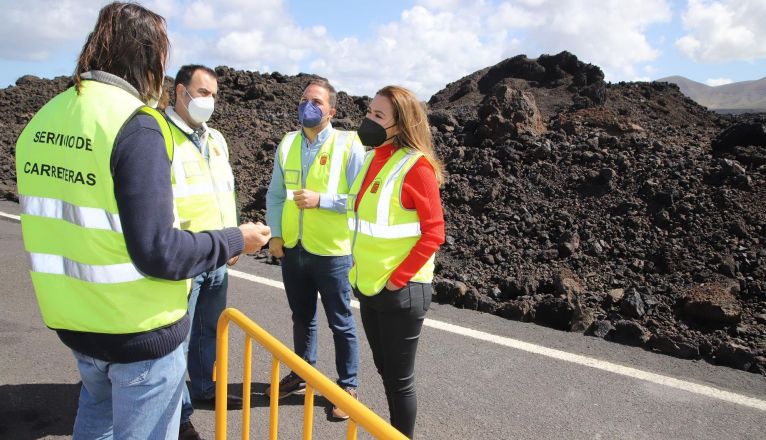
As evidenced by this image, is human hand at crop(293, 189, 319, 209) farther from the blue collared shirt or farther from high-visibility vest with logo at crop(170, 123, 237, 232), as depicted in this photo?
high-visibility vest with logo at crop(170, 123, 237, 232)

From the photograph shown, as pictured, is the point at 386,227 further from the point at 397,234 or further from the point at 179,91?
the point at 179,91

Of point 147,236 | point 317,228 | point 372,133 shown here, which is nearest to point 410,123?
point 372,133

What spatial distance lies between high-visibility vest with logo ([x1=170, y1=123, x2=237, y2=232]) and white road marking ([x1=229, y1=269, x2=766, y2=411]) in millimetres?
2541

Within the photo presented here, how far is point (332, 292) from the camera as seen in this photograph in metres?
3.92

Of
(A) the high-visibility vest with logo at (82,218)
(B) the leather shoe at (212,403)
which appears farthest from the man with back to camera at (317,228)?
(A) the high-visibility vest with logo at (82,218)

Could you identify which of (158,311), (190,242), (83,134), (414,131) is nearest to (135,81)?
(83,134)

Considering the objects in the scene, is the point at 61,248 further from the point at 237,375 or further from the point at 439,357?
the point at 439,357

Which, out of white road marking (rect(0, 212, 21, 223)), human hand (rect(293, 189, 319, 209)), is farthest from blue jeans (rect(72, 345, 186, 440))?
white road marking (rect(0, 212, 21, 223))

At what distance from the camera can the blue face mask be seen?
3.95 m

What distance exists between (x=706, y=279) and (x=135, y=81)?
6.07 metres

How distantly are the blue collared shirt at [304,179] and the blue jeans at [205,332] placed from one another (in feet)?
1.74

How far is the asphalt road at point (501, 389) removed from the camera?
3734mm

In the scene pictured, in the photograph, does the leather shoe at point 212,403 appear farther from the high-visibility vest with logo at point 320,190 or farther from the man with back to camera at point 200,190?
the high-visibility vest with logo at point 320,190

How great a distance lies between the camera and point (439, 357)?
473 cm
